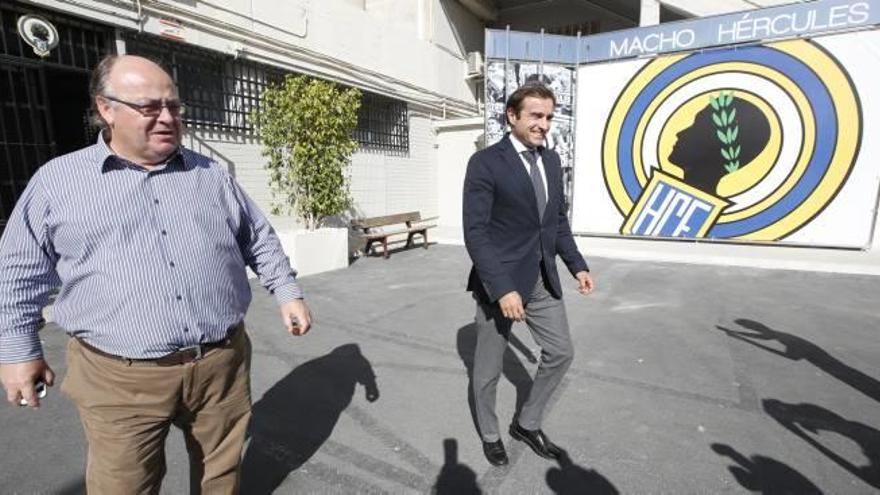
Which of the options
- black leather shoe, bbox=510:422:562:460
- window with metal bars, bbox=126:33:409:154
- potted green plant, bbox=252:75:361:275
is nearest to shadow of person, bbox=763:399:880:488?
black leather shoe, bbox=510:422:562:460

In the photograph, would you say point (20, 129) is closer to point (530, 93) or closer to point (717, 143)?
point (530, 93)

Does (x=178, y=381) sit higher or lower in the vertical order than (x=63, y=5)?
lower

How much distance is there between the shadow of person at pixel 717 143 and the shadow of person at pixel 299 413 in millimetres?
7931

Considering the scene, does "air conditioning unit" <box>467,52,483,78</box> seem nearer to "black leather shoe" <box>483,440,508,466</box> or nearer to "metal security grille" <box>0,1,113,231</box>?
"metal security grille" <box>0,1,113,231</box>

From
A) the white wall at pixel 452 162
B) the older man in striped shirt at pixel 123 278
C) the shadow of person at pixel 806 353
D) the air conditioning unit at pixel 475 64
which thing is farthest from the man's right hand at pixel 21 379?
the air conditioning unit at pixel 475 64

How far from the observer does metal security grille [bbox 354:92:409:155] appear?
10570mm

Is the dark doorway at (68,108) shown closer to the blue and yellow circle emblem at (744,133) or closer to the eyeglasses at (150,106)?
the eyeglasses at (150,106)

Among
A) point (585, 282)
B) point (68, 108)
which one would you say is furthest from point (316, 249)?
point (585, 282)

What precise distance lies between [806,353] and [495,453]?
11.0 ft

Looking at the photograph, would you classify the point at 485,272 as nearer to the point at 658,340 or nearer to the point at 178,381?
the point at 178,381

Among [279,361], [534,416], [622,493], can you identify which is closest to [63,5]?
[279,361]

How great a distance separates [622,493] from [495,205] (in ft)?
5.17

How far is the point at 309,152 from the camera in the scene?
7.41m

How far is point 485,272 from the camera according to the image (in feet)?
7.69
